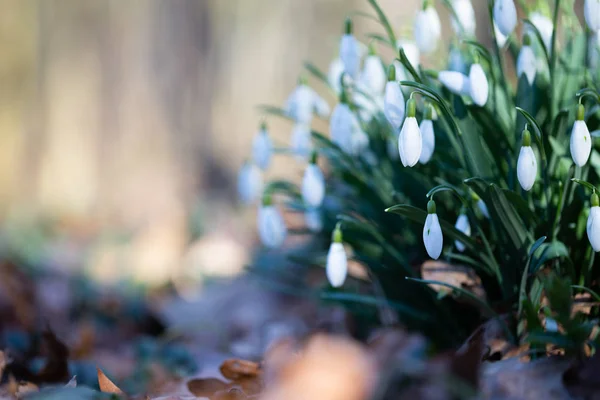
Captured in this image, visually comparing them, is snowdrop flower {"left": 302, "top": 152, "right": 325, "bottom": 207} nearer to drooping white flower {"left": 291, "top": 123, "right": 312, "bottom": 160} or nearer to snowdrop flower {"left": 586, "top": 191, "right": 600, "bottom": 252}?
drooping white flower {"left": 291, "top": 123, "right": 312, "bottom": 160}

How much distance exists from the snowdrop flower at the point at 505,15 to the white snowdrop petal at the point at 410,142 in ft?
1.05

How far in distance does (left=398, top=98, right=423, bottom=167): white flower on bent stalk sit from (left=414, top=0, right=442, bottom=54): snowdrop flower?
0.35 meters

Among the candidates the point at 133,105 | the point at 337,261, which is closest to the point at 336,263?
the point at 337,261

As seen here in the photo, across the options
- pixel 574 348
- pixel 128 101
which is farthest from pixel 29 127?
pixel 574 348

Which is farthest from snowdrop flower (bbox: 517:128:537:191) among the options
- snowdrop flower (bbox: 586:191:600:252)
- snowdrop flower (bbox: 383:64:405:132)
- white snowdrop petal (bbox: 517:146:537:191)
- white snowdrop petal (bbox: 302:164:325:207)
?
white snowdrop petal (bbox: 302:164:325:207)

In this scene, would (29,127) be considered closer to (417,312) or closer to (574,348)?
(417,312)

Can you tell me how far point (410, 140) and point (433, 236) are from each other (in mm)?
178

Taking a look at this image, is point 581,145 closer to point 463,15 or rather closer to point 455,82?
point 455,82

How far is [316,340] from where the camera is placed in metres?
1.07

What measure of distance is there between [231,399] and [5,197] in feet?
9.55

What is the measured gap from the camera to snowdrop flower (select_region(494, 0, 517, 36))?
1.28 metres

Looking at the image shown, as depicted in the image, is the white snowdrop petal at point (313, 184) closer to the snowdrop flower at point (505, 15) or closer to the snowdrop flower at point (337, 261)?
the snowdrop flower at point (337, 261)

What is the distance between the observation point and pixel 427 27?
1435mm

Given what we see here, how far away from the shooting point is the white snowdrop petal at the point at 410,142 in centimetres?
114
